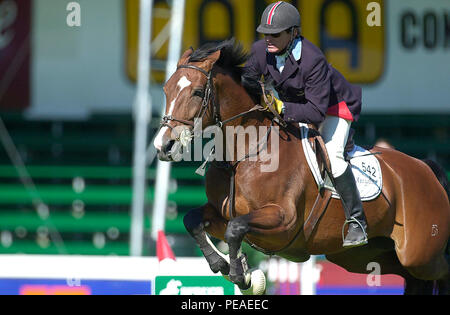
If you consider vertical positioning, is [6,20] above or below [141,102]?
above

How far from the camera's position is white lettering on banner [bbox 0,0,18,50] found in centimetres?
906

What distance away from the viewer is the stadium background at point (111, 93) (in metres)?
9.16

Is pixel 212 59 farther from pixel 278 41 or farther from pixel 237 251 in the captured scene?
Result: pixel 237 251

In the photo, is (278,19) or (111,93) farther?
(111,93)

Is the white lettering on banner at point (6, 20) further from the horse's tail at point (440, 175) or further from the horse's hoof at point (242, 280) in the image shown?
the horse's hoof at point (242, 280)

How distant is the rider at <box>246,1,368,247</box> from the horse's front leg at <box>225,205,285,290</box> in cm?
52

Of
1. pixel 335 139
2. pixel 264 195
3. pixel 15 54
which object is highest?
pixel 15 54

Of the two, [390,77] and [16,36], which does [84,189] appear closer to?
[16,36]

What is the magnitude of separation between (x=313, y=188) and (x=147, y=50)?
12.1 ft

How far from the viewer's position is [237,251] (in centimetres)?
432

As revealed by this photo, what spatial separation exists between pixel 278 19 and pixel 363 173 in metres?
1.12

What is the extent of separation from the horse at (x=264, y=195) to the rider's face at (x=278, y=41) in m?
0.18

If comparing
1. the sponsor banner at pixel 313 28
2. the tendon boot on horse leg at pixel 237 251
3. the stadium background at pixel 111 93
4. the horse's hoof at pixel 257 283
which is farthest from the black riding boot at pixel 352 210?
the sponsor banner at pixel 313 28

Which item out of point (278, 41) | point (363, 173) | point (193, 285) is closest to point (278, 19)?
point (278, 41)
